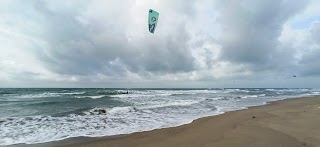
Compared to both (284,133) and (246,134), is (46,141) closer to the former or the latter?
(246,134)

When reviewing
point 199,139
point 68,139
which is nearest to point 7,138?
point 68,139

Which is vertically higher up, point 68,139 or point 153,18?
point 153,18

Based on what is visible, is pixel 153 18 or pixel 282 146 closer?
pixel 282 146

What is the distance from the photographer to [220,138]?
20.4 feet

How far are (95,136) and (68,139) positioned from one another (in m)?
0.90

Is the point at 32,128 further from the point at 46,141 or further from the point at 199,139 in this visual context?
the point at 199,139

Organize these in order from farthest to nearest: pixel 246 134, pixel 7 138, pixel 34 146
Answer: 1. pixel 7 138
2. pixel 246 134
3. pixel 34 146

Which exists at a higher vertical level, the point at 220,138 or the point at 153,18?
the point at 153,18

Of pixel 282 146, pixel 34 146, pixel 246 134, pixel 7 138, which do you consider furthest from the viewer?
pixel 7 138

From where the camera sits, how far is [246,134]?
21.6 feet

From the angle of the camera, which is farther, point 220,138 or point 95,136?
point 95,136

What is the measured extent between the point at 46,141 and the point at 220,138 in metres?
5.81

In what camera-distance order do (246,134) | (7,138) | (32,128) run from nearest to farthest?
(246,134) < (7,138) < (32,128)

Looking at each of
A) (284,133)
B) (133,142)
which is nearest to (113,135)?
(133,142)
